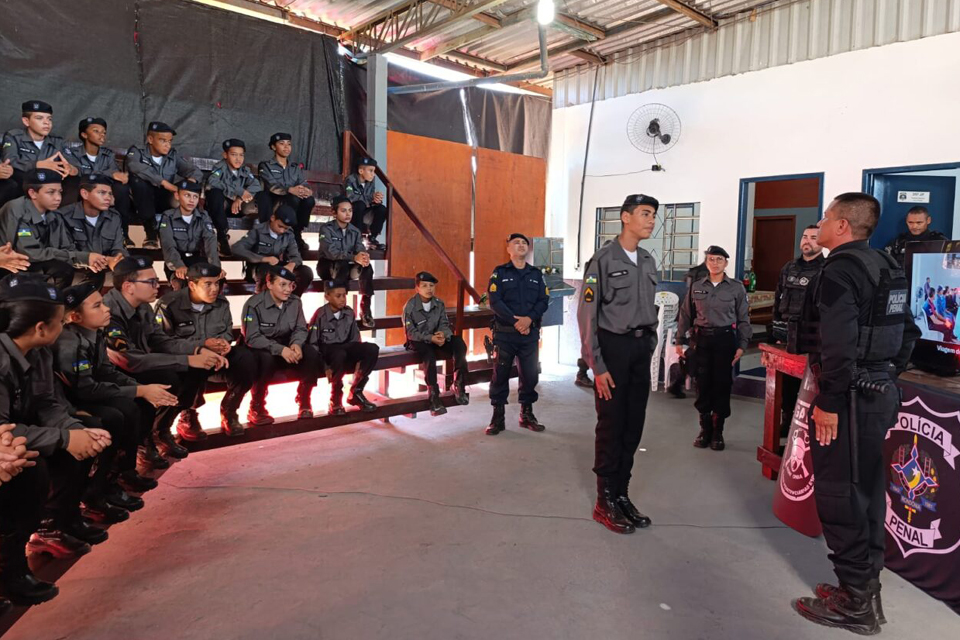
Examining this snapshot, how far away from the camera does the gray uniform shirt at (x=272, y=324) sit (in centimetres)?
418

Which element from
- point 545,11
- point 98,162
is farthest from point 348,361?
point 545,11

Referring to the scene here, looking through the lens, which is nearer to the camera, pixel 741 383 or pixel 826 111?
pixel 826 111

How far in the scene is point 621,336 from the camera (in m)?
3.07

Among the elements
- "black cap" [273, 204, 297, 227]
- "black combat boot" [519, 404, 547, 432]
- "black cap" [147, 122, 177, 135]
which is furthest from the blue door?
"black cap" [147, 122, 177, 135]

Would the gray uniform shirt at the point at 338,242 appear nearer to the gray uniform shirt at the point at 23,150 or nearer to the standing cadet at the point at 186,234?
the standing cadet at the point at 186,234

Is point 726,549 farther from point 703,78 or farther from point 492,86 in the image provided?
point 492,86

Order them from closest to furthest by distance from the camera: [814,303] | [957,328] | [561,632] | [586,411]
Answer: [561,632], [814,303], [957,328], [586,411]

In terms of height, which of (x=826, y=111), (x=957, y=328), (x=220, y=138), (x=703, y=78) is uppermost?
(x=703, y=78)

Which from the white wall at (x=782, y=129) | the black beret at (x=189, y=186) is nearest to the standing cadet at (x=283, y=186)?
the black beret at (x=189, y=186)

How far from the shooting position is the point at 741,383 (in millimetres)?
6477

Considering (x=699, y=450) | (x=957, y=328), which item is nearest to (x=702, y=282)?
(x=699, y=450)

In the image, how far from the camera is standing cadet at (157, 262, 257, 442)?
3811 mm

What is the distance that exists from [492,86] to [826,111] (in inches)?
166

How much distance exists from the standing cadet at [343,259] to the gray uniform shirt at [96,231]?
1582mm
